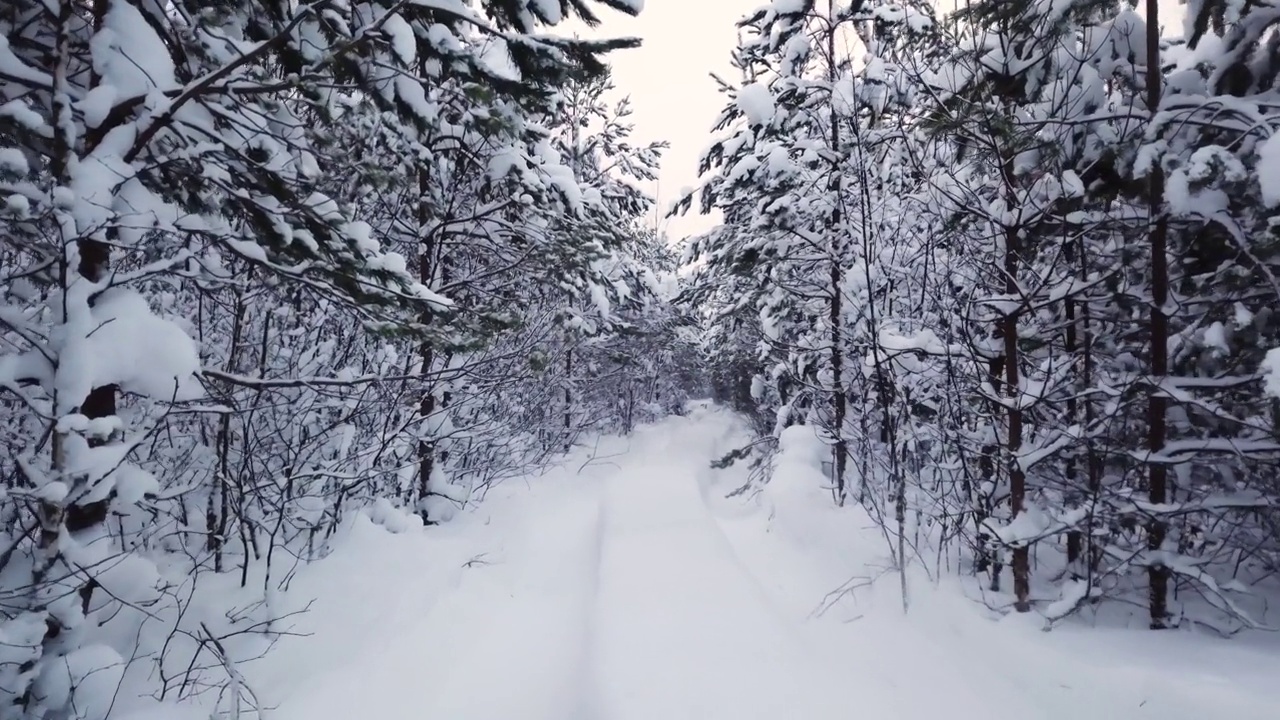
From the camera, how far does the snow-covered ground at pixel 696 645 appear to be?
3.73m

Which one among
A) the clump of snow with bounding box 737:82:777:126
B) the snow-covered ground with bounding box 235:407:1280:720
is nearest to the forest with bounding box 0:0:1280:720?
the snow-covered ground with bounding box 235:407:1280:720

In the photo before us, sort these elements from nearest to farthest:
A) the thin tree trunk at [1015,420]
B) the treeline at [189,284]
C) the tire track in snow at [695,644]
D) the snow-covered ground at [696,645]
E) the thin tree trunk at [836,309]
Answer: the treeline at [189,284] < the snow-covered ground at [696,645] < the tire track in snow at [695,644] < the thin tree trunk at [1015,420] < the thin tree trunk at [836,309]

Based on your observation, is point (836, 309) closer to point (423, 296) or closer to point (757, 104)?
point (757, 104)

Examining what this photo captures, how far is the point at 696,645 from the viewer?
479 centimetres

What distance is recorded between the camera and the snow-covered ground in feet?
12.2

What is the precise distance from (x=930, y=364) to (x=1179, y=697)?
3215 millimetres

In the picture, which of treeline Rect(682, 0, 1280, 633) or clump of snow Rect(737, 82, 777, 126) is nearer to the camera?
treeline Rect(682, 0, 1280, 633)

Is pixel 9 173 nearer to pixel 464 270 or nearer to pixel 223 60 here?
pixel 223 60

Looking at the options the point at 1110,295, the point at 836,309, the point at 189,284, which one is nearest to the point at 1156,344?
the point at 1110,295

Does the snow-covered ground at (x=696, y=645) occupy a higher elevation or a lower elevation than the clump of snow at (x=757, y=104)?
lower

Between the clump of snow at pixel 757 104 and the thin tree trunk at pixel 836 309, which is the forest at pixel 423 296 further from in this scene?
the clump of snow at pixel 757 104

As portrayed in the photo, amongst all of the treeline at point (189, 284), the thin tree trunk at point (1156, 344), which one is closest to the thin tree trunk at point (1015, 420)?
the thin tree trunk at point (1156, 344)

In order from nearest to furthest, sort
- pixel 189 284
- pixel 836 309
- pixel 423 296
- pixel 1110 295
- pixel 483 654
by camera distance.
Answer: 1. pixel 423 296
2. pixel 1110 295
3. pixel 483 654
4. pixel 189 284
5. pixel 836 309

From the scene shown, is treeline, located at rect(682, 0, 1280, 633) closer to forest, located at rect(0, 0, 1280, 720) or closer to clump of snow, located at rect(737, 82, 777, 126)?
forest, located at rect(0, 0, 1280, 720)
